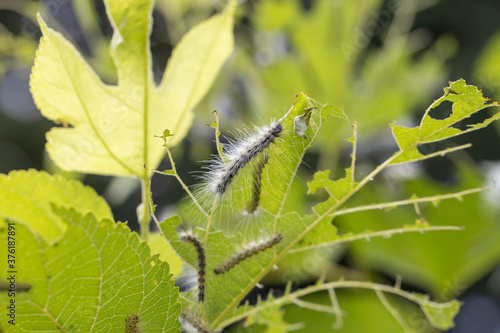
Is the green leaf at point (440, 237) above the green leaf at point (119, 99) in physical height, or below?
below

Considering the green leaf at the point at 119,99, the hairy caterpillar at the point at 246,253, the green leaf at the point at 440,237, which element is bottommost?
the green leaf at the point at 440,237

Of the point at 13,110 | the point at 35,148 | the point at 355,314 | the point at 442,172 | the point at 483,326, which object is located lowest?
the point at 483,326

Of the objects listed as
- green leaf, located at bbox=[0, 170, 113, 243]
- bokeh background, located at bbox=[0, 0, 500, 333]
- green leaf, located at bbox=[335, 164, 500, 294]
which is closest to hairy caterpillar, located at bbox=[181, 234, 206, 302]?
green leaf, located at bbox=[0, 170, 113, 243]

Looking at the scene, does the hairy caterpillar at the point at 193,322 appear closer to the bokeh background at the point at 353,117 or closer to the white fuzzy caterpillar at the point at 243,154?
the white fuzzy caterpillar at the point at 243,154

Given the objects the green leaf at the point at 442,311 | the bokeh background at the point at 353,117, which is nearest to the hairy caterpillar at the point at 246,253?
the green leaf at the point at 442,311

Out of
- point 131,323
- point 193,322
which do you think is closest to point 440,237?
point 193,322

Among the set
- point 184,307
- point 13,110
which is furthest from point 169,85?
point 13,110

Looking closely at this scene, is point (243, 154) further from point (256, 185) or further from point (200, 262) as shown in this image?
point (200, 262)

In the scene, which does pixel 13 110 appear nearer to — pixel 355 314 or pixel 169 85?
pixel 355 314
